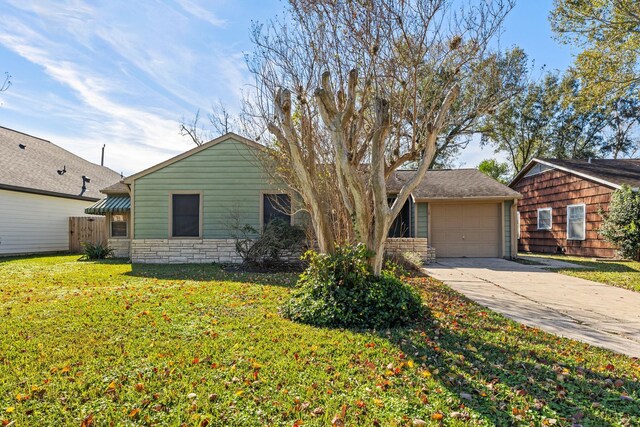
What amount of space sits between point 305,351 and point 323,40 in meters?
4.79

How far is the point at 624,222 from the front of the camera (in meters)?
12.0

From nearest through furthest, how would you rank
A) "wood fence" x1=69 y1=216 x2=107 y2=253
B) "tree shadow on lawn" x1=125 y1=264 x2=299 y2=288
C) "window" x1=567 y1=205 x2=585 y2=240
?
"tree shadow on lawn" x1=125 y1=264 x2=299 y2=288
"window" x1=567 y1=205 x2=585 y2=240
"wood fence" x1=69 y1=216 x2=107 y2=253

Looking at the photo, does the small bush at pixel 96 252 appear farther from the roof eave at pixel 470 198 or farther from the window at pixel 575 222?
the window at pixel 575 222

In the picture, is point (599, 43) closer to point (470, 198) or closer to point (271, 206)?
point (470, 198)

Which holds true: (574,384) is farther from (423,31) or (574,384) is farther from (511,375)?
(423,31)

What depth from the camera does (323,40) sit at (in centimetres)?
582

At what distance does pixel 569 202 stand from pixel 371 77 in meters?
13.8

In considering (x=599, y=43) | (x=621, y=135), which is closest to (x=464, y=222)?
(x=599, y=43)

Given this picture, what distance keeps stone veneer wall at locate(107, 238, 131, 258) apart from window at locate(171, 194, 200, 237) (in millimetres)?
3581

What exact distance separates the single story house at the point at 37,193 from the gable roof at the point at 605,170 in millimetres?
22762

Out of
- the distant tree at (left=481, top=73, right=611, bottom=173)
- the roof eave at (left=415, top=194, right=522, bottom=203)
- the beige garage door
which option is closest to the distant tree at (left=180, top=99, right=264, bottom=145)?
the roof eave at (left=415, top=194, right=522, bottom=203)

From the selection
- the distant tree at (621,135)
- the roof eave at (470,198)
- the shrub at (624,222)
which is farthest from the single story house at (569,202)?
the distant tree at (621,135)

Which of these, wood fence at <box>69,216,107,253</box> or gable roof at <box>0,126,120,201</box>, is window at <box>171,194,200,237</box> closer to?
wood fence at <box>69,216,107,253</box>

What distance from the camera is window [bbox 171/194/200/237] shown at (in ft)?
39.0
